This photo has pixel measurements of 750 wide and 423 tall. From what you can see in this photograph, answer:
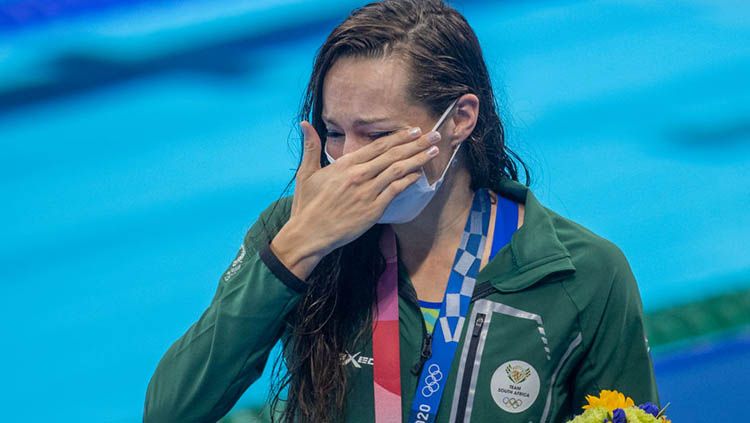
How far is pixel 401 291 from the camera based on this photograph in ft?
7.57

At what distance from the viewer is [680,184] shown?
566 cm

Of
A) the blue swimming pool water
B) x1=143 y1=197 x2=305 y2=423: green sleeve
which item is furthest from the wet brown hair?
the blue swimming pool water

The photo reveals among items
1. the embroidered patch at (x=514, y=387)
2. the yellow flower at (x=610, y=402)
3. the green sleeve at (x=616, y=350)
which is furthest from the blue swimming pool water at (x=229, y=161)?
the yellow flower at (x=610, y=402)

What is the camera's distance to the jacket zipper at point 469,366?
2191 mm

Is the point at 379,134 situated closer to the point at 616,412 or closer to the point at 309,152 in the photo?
Result: the point at 309,152

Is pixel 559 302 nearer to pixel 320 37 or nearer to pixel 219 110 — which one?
pixel 219 110

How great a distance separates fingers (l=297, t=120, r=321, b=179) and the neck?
0.27 metres

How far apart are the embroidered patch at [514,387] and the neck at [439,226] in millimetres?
310

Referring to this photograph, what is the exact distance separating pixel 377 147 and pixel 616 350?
0.63 m

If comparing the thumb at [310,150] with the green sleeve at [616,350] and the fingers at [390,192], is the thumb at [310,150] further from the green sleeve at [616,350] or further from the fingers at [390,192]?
the green sleeve at [616,350]

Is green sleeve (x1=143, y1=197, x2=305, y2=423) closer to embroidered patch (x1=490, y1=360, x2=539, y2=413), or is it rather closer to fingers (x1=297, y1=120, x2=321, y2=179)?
fingers (x1=297, y1=120, x2=321, y2=179)

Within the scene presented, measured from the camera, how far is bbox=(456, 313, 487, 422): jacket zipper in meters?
2.19

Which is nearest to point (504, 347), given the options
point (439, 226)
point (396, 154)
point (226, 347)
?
point (439, 226)

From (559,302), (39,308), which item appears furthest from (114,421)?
(559,302)
